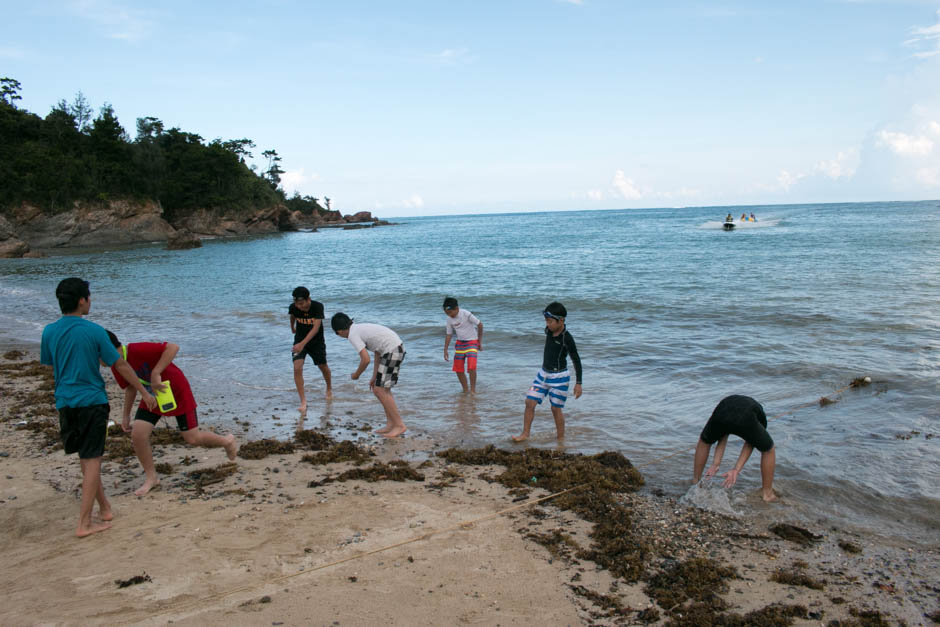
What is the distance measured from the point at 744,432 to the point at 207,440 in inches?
185

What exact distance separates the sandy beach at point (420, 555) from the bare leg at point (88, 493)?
0.08 metres

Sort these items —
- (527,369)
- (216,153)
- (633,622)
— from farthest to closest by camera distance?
(216,153)
(527,369)
(633,622)

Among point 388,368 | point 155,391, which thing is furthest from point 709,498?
point 155,391

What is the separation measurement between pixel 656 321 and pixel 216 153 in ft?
230

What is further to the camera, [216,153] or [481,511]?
[216,153]

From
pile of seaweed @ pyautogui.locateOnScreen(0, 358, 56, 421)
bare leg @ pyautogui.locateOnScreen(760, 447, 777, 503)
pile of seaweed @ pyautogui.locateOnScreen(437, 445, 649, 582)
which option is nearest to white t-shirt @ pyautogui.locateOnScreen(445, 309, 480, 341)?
pile of seaweed @ pyautogui.locateOnScreen(437, 445, 649, 582)

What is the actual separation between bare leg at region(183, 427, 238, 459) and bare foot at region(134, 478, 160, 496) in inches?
17.2

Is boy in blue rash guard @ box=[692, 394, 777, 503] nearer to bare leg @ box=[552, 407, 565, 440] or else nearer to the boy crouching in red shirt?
bare leg @ box=[552, 407, 565, 440]

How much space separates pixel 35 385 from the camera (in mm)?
8750

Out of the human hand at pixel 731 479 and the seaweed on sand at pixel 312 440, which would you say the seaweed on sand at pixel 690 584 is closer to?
the human hand at pixel 731 479

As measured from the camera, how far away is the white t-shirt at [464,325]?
8.50 metres

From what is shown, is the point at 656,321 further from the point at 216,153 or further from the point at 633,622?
the point at 216,153

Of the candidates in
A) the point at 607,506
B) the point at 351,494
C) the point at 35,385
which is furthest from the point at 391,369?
the point at 35,385

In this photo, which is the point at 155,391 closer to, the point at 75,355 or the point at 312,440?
the point at 75,355
